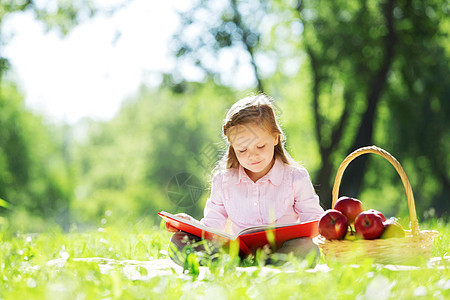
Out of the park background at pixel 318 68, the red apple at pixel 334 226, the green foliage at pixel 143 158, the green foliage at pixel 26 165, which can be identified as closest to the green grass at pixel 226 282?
the red apple at pixel 334 226

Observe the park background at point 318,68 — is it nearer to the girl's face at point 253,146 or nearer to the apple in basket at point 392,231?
the girl's face at point 253,146

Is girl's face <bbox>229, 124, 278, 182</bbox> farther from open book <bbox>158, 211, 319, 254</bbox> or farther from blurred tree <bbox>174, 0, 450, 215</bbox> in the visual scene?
blurred tree <bbox>174, 0, 450, 215</bbox>

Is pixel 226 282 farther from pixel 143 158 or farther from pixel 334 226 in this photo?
pixel 143 158

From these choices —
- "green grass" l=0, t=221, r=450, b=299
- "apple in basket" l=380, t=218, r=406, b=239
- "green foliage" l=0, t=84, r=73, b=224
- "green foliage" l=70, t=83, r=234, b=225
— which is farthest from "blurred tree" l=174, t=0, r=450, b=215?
"green foliage" l=70, t=83, r=234, b=225

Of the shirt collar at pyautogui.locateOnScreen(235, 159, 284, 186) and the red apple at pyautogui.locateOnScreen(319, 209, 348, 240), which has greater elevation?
the shirt collar at pyautogui.locateOnScreen(235, 159, 284, 186)

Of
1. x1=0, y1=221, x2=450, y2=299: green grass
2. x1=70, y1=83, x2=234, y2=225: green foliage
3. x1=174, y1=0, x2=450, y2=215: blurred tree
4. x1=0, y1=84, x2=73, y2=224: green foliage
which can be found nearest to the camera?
x1=0, y1=221, x2=450, y2=299: green grass

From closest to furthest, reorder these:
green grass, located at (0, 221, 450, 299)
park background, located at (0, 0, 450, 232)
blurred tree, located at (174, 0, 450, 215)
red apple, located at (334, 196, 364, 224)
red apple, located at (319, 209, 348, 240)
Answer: green grass, located at (0, 221, 450, 299)
red apple, located at (319, 209, 348, 240)
red apple, located at (334, 196, 364, 224)
blurred tree, located at (174, 0, 450, 215)
park background, located at (0, 0, 450, 232)

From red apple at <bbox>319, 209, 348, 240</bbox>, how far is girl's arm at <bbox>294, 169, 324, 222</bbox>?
0.53m

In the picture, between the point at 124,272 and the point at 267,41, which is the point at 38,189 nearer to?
the point at 267,41

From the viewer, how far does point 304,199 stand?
3.23m

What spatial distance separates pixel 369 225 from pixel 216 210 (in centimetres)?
118

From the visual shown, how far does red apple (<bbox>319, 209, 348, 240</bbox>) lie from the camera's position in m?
2.57

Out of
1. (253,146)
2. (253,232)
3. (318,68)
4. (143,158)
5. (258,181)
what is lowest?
(143,158)

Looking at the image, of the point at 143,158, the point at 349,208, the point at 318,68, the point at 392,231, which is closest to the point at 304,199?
the point at 349,208
